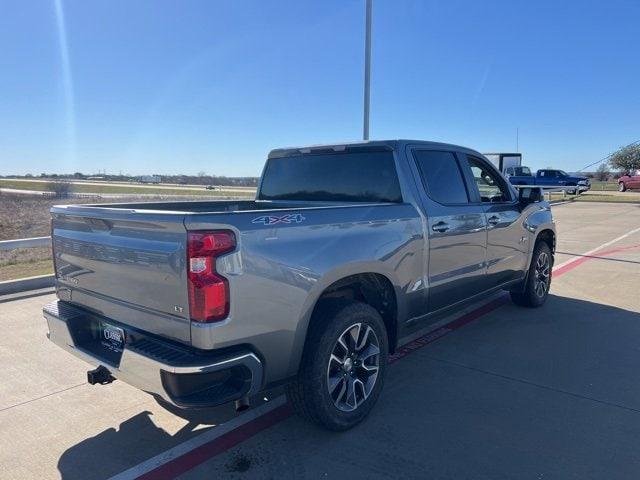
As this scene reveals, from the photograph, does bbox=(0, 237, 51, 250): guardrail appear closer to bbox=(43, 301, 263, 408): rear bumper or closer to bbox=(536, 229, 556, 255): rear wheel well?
bbox=(43, 301, 263, 408): rear bumper

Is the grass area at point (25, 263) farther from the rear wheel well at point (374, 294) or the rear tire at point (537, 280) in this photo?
the rear tire at point (537, 280)

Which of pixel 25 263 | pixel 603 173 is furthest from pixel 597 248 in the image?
pixel 603 173

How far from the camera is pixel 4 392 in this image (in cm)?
400

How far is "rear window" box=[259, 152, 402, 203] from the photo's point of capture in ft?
13.6

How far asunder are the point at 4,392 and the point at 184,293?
2.47 meters

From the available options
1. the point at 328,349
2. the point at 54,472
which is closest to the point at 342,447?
the point at 328,349

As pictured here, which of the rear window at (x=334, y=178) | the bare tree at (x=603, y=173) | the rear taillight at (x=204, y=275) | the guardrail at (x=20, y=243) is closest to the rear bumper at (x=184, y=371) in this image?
the rear taillight at (x=204, y=275)

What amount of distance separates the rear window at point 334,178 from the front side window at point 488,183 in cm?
131

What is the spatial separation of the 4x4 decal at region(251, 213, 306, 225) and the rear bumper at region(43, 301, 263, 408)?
725 mm

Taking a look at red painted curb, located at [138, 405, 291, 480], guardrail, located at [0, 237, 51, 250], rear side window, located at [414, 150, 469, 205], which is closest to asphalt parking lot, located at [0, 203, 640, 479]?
red painted curb, located at [138, 405, 291, 480]

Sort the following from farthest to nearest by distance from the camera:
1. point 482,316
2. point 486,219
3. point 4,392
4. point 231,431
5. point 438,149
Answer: point 482,316
point 486,219
point 438,149
point 4,392
point 231,431

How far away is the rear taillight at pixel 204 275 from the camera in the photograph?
2.58 m

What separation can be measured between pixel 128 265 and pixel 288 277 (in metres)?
0.94

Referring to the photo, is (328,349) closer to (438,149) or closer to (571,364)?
(438,149)
